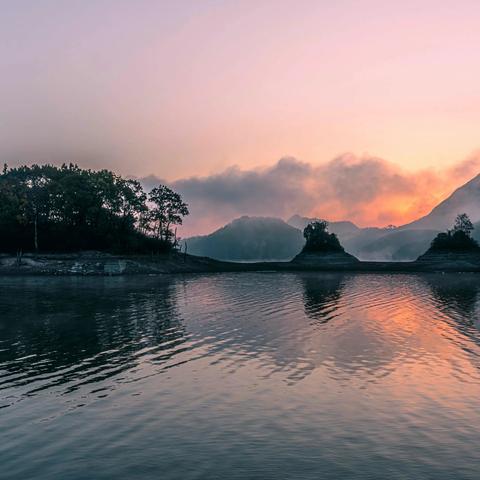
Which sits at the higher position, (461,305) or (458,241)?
(458,241)

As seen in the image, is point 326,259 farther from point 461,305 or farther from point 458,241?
point 461,305

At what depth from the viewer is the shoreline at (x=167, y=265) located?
133125mm

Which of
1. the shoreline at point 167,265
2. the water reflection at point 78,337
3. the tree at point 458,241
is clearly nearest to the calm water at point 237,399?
the water reflection at point 78,337

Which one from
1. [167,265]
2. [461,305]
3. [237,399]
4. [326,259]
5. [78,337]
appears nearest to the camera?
[237,399]

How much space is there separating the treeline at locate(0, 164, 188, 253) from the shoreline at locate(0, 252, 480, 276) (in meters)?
11.2

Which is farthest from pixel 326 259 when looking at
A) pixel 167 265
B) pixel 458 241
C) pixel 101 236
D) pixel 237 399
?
pixel 237 399

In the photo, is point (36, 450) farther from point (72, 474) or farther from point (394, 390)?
point (394, 390)

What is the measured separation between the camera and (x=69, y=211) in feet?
524

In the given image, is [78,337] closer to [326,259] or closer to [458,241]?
[326,259]

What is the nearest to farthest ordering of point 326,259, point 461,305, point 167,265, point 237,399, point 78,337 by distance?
point 237,399 < point 78,337 < point 461,305 < point 167,265 < point 326,259

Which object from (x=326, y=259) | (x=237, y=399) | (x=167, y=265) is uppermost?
(x=326, y=259)

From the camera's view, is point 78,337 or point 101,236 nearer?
point 78,337

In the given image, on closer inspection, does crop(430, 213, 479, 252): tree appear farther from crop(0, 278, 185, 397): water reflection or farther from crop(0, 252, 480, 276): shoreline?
crop(0, 278, 185, 397): water reflection

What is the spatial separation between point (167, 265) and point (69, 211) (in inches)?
1485
